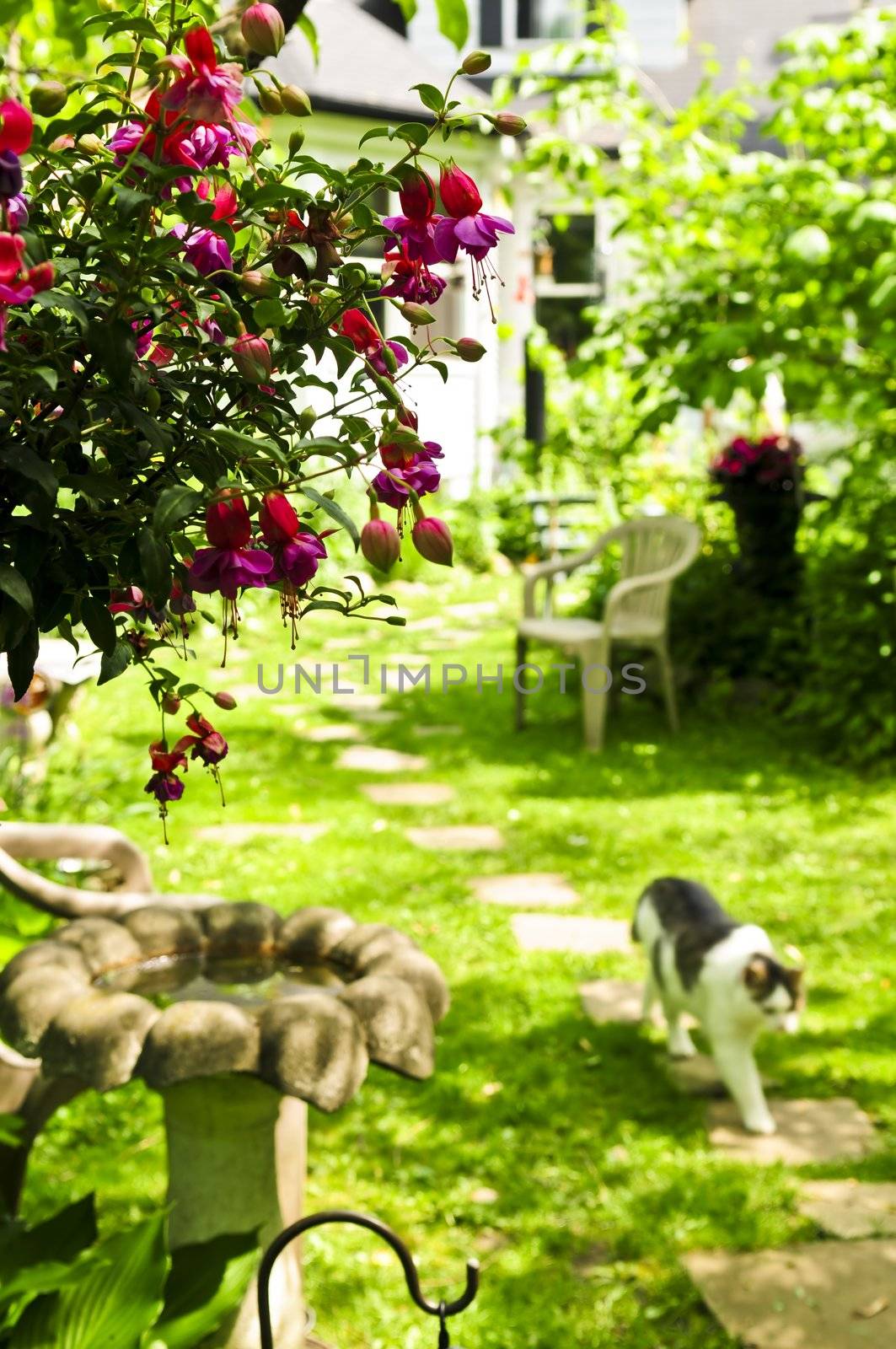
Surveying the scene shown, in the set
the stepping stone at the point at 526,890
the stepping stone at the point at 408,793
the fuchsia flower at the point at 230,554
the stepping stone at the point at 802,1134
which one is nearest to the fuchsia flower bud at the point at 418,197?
the fuchsia flower at the point at 230,554

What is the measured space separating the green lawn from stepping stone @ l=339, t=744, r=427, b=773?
0.09 meters

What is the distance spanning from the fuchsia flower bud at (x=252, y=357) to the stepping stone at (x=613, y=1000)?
10.9 feet

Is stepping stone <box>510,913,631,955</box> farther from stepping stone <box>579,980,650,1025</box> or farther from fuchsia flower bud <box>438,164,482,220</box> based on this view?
fuchsia flower bud <box>438,164,482,220</box>

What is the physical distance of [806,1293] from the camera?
9.06 feet

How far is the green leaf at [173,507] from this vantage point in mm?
853

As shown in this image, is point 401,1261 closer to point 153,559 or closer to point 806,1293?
point 153,559

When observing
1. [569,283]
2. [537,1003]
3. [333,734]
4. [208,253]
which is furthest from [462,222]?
[569,283]

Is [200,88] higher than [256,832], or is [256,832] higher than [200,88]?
[200,88]

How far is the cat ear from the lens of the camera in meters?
3.34

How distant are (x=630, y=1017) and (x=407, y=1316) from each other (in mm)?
1441

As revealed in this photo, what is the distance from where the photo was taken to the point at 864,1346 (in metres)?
2.59

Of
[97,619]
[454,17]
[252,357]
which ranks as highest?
[454,17]

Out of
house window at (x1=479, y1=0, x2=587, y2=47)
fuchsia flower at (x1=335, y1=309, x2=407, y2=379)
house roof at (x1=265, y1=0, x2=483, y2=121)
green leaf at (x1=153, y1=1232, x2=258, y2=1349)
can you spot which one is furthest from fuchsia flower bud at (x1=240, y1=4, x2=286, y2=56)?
house window at (x1=479, y1=0, x2=587, y2=47)

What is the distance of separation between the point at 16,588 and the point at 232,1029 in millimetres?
1467
